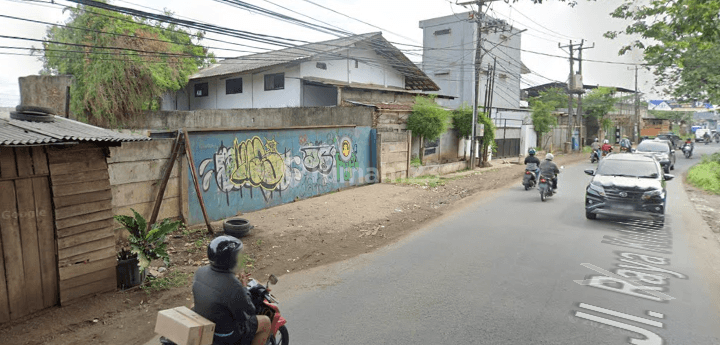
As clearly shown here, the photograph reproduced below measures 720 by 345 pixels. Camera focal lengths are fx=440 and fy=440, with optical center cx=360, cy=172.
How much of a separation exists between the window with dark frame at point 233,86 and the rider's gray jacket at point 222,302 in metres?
24.6

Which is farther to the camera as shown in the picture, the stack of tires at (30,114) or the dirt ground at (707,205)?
the dirt ground at (707,205)

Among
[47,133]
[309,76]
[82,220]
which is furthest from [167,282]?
[309,76]

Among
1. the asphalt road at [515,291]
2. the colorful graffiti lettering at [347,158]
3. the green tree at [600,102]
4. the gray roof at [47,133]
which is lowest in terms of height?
the asphalt road at [515,291]

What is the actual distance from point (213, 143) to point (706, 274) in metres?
9.52

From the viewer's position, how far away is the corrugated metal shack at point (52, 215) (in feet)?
16.3

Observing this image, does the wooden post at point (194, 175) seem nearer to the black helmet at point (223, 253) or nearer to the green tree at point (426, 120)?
the black helmet at point (223, 253)

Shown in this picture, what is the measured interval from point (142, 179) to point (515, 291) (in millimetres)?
6961

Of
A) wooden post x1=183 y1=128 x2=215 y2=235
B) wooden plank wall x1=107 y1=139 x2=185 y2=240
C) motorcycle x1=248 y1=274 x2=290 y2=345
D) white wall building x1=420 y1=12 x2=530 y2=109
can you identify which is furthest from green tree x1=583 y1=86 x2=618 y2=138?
motorcycle x1=248 y1=274 x2=290 y2=345

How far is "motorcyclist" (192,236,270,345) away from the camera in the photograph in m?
3.29

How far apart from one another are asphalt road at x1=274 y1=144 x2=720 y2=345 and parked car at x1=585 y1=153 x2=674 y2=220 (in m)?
0.48

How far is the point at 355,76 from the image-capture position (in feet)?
83.3

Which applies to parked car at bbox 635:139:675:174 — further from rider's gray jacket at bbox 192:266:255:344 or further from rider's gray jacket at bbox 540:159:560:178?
rider's gray jacket at bbox 192:266:255:344

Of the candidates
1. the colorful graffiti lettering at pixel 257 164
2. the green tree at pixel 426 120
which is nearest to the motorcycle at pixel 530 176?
the green tree at pixel 426 120

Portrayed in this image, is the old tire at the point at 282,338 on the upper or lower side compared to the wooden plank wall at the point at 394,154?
lower
